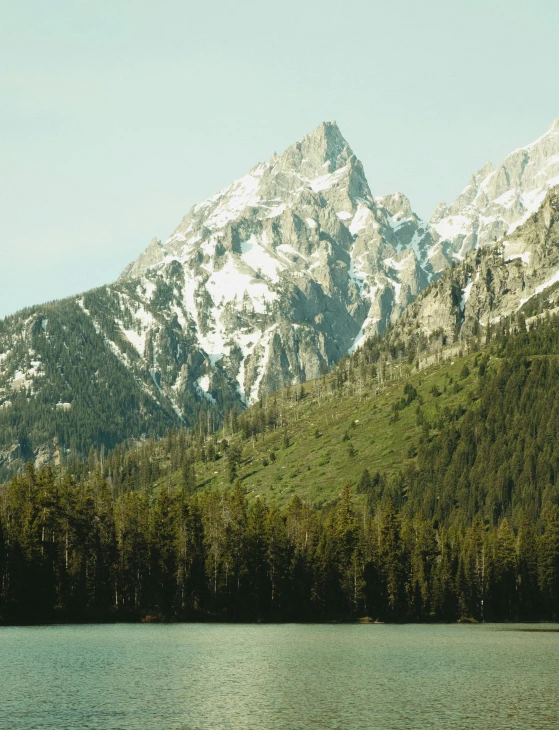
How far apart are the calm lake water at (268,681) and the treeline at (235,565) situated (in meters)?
18.9

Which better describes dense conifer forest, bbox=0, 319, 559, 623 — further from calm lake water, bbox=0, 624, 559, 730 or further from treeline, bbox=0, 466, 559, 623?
calm lake water, bbox=0, 624, 559, 730

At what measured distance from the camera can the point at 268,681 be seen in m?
75.9

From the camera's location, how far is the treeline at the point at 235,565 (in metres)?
138

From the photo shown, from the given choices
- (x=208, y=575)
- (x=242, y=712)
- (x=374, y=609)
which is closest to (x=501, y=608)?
(x=374, y=609)

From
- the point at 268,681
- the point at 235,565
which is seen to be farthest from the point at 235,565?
the point at 268,681

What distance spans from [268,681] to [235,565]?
2999 inches

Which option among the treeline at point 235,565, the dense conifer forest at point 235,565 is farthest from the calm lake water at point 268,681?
the dense conifer forest at point 235,565

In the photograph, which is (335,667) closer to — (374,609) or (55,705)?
(55,705)

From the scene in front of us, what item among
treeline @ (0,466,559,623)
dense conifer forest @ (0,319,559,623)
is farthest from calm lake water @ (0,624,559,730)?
dense conifer forest @ (0,319,559,623)

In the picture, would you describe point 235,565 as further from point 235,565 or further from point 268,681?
point 268,681

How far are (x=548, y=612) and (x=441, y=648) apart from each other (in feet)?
275

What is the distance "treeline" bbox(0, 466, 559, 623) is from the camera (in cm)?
13788

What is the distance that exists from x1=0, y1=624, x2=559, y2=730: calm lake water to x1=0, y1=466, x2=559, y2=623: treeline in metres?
18.9

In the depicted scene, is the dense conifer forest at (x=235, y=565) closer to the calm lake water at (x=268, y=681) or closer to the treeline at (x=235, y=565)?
the treeline at (x=235, y=565)
